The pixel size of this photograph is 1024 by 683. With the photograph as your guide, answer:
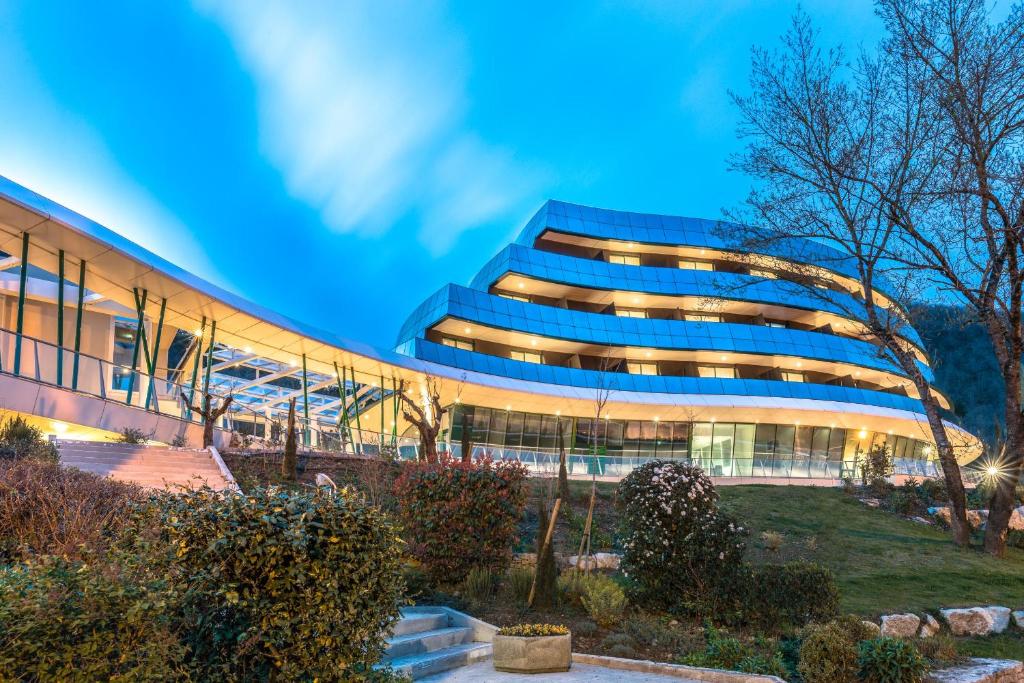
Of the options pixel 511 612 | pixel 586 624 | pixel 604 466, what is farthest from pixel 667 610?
pixel 604 466

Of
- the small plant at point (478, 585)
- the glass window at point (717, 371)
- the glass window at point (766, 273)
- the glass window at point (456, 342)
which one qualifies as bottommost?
the small plant at point (478, 585)

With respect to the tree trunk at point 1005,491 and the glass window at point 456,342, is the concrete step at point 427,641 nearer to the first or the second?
the tree trunk at point 1005,491

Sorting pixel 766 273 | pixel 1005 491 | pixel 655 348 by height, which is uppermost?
pixel 766 273

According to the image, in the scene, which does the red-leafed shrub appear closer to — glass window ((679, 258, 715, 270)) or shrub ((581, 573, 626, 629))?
shrub ((581, 573, 626, 629))

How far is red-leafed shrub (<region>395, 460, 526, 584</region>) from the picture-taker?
487 inches

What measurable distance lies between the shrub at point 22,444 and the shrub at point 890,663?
42.6 ft

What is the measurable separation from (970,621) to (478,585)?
30.9 ft

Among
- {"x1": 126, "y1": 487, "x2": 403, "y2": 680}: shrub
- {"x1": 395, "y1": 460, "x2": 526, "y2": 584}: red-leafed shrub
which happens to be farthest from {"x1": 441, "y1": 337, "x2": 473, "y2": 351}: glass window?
{"x1": 126, "y1": 487, "x2": 403, "y2": 680}: shrub

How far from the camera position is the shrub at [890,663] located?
8812 millimetres

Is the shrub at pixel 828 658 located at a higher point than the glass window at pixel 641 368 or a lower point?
lower

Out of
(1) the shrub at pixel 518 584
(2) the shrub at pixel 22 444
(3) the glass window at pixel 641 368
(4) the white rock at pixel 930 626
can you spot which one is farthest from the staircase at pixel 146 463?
(3) the glass window at pixel 641 368

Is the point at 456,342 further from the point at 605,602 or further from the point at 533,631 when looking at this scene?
the point at 533,631

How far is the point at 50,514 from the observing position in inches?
360

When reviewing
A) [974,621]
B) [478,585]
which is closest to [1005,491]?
[974,621]
